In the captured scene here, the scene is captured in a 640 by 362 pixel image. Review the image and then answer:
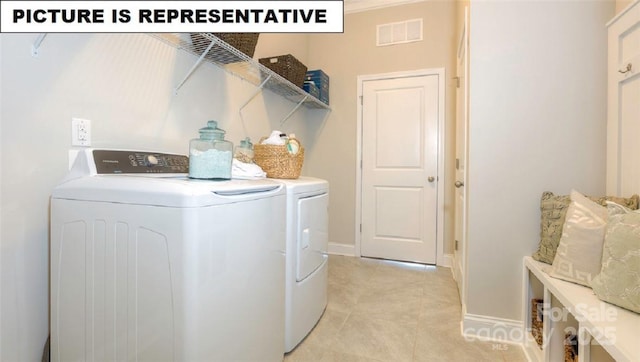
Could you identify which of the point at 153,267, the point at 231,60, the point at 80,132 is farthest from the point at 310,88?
the point at 153,267

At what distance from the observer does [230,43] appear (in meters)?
1.63

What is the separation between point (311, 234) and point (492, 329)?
115 cm

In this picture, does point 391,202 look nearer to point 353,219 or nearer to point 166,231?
point 353,219

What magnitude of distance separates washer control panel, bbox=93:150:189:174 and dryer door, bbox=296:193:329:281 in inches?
25.6

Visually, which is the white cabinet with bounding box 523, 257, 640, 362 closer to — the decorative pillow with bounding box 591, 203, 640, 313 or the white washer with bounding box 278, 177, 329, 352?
the decorative pillow with bounding box 591, 203, 640, 313

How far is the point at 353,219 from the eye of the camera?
340 cm

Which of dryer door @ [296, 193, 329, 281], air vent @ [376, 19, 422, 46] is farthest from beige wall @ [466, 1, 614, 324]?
air vent @ [376, 19, 422, 46]

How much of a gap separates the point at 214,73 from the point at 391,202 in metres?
2.15

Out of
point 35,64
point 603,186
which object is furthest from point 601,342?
point 35,64

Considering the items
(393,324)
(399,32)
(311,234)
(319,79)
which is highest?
(399,32)

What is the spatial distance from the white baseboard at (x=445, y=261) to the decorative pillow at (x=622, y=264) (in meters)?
1.90

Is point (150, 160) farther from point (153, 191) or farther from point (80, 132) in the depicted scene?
point (153, 191)

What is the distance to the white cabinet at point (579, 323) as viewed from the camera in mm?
885

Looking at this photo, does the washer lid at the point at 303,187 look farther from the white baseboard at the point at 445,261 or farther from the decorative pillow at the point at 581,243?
the white baseboard at the point at 445,261
